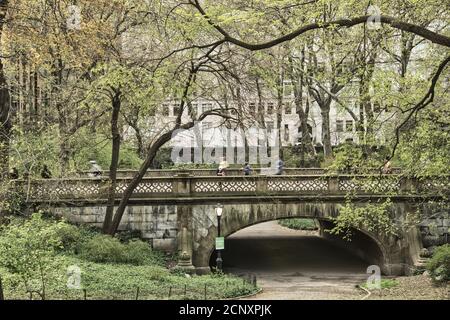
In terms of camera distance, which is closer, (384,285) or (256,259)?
(384,285)

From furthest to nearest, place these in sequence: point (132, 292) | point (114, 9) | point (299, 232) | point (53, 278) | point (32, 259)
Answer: point (299, 232) < point (114, 9) < point (132, 292) < point (53, 278) < point (32, 259)

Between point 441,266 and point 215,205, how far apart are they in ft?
28.8

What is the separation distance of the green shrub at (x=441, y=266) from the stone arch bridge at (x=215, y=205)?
332 cm

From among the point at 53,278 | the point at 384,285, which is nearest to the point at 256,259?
the point at 384,285

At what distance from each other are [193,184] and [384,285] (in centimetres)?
822

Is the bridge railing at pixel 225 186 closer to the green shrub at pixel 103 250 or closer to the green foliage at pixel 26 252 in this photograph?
the green shrub at pixel 103 250

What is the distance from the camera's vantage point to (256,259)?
88.7 ft

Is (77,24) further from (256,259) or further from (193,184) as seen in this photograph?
(256,259)

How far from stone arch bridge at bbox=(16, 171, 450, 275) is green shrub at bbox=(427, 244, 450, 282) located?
3.32m

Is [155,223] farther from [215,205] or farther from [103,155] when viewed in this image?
[103,155]

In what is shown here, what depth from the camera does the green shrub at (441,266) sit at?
1827 cm

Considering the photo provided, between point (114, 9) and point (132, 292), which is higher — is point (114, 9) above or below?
above

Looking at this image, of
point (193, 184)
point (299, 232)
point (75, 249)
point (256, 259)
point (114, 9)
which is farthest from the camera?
point (299, 232)

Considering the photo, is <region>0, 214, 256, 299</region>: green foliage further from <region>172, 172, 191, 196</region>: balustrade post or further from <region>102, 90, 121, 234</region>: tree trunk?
<region>172, 172, 191, 196</region>: balustrade post
